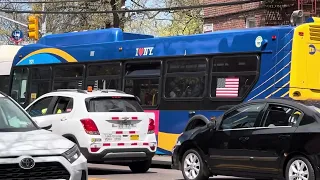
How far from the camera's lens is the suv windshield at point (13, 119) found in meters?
8.47

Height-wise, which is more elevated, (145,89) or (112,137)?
(145,89)

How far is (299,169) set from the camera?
10062 mm

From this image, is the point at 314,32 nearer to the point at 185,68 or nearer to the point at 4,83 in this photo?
the point at 185,68

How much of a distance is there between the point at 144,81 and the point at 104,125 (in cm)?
375

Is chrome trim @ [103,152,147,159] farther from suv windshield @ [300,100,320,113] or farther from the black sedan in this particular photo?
suv windshield @ [300,100,320,113]

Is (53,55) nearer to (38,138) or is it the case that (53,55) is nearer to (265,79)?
(265,79)

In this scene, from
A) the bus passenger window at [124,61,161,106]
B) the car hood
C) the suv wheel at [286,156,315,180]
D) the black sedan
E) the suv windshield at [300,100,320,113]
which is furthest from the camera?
the bus passenger window at [124,61,161,106]

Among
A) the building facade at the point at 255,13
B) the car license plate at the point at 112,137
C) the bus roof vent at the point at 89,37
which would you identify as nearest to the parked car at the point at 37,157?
the car license plate at the point at 112,137

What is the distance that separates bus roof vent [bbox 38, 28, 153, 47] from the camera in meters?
18.2

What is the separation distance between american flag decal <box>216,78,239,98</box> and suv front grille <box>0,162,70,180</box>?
24.4 feet

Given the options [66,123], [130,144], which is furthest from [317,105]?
[66,123]

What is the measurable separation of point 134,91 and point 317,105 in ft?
23.0

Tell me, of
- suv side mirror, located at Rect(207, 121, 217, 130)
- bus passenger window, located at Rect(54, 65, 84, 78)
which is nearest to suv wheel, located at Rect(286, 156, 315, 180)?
suv side mirror, located at Rect(207, 121, 217, 130)

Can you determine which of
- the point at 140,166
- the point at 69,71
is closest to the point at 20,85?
the point at 69,71
